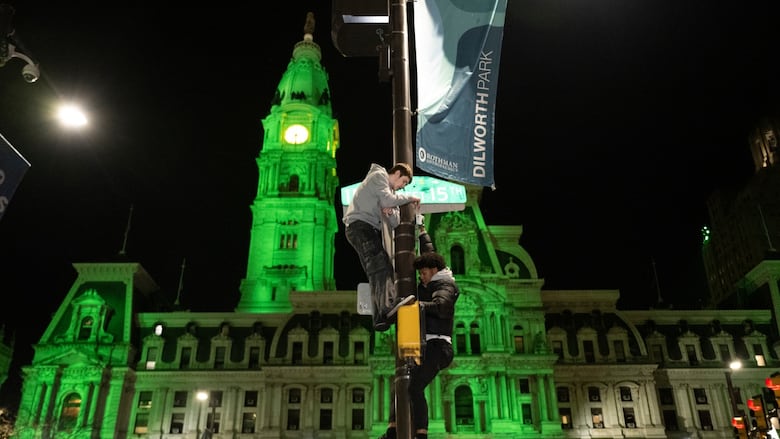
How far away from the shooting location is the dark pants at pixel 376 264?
7887 mm

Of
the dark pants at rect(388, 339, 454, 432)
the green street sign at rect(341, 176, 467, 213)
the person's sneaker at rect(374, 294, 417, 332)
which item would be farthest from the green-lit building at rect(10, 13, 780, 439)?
the person's sneaker at rect(374, 294, 417, 332)

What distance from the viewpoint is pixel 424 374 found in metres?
7.95

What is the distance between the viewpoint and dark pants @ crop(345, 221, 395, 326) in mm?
7887

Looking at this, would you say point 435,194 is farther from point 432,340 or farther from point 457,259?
point 457,259

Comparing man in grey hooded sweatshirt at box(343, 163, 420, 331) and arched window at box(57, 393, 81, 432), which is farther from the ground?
arched window at box(57, 393, 81, 432)

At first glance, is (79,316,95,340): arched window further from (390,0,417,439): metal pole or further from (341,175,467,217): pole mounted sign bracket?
(390,0,417,439): metal pole

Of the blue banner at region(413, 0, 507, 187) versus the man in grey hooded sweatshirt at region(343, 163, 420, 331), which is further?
the blue banner at region(413, 0, 507, 187)

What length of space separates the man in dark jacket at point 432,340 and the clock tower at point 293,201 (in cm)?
6133

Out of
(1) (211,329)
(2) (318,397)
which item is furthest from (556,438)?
(1) (211,329)

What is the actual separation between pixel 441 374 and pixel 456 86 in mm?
44936

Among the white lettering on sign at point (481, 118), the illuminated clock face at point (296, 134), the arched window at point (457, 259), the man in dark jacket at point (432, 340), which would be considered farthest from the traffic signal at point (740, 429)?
the illuminated clock face at point (296, 134)

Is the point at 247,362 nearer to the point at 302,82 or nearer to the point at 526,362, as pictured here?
the point at 526,362

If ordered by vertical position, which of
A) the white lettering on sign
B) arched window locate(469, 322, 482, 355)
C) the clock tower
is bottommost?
the white lettering on sign

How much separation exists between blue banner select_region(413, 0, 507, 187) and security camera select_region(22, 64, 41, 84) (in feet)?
27.2
